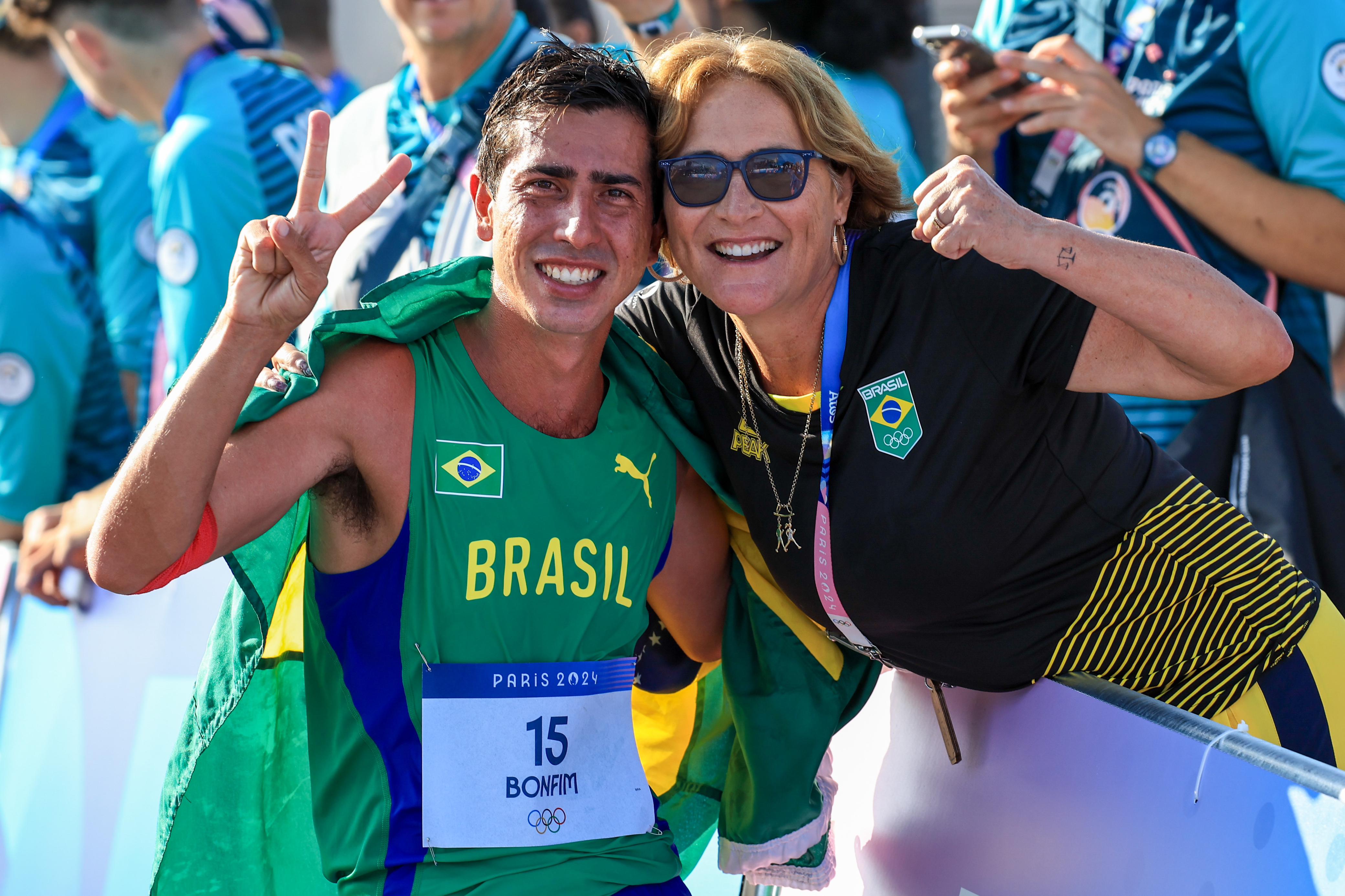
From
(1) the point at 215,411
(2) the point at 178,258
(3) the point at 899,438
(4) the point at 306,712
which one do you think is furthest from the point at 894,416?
(2) the point at 178,258

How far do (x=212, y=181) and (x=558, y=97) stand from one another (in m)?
2.31

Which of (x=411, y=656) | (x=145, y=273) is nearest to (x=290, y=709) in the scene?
(x=411, y=656)

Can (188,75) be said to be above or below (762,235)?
below

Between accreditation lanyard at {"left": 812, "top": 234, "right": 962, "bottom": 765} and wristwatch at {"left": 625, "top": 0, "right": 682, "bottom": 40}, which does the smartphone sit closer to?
accreditation lanyard at {"left": 812, "top": 234, "right": 962, "bottom": 765}

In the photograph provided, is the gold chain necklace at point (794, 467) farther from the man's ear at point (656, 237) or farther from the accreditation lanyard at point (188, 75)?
the accreditation lanyard at point (188, 75)

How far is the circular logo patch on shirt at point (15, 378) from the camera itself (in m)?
5.13

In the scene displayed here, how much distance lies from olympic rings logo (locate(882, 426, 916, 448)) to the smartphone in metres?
1.40

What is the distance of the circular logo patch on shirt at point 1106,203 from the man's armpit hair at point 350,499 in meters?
2.13

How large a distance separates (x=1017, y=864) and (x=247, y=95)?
370 centimetres

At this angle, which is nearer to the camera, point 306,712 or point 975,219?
point 975,219

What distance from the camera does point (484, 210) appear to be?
8.35 feet

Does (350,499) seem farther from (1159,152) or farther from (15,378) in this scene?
(15,378)

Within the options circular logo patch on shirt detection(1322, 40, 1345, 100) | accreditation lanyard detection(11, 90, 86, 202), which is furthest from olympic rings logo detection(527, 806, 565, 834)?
accreditation lanyard detection(11, 90, 86, 202)

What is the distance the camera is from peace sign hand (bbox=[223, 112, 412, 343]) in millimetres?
1898
